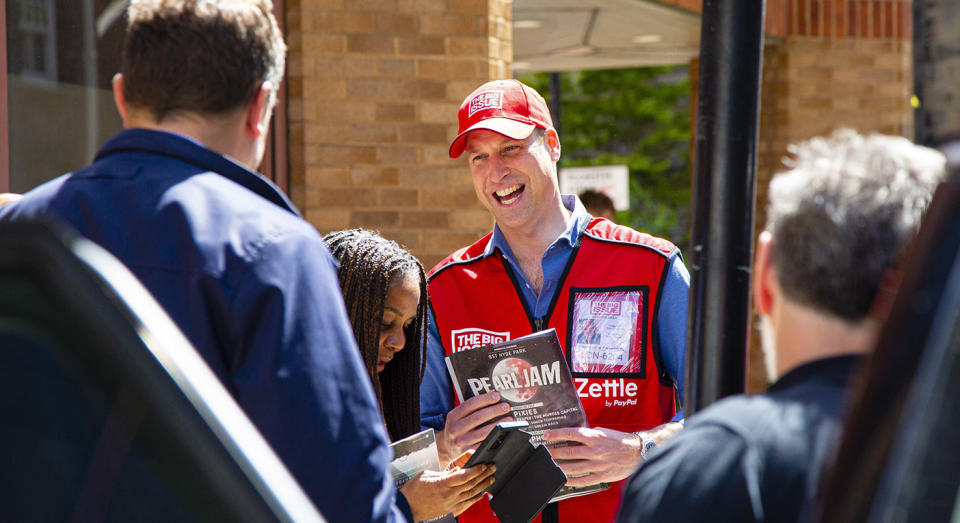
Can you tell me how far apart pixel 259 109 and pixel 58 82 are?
3174mm

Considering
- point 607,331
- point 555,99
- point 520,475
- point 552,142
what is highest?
point 555,99

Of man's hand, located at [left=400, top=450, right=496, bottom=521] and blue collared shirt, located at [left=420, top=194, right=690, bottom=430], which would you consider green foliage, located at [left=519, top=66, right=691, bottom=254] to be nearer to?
blue collared shirt, located at [left=420, top=194, right=690, bottom=430]

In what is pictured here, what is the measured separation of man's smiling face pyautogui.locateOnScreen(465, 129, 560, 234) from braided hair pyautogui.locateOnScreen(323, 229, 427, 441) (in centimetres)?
45

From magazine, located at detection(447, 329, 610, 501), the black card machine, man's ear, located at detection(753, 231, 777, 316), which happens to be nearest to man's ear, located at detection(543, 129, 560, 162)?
magazine, located at detection(447, 329, 610, 501)

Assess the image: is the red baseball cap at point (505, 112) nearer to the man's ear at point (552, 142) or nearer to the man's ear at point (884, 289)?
the man's ear at point (552, 142)

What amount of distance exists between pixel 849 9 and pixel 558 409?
6.84 metres

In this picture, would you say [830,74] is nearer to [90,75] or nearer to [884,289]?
[90,75]

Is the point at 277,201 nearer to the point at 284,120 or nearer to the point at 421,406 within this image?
the point at 421,406

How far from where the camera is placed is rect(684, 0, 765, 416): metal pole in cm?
213

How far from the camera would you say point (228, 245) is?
1.71 m

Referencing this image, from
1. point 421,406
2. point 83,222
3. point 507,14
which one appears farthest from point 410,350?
point 507,14

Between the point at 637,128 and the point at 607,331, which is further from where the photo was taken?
the point at 637,128

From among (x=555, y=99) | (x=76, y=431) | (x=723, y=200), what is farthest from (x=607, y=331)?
(x=555, y=99)

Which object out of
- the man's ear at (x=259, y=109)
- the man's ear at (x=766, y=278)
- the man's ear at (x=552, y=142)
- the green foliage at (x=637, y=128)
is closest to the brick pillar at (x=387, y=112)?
the man's ear at (x=552, y=142)
